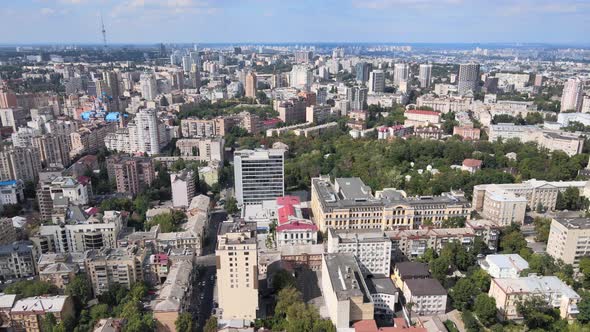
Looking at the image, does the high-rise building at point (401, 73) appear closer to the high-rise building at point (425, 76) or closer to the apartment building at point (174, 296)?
the high-rise building at point (425, 76)

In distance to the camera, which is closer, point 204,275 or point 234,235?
point 234,235

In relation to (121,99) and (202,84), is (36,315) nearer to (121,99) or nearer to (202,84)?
(121,99)

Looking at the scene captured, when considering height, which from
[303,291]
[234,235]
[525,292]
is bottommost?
[303,291]

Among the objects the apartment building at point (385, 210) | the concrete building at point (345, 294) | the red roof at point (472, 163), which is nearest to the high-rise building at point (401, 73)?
the red roof at point (472, 163)

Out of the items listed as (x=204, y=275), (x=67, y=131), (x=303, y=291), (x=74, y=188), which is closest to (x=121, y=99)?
(x=67, y=131)

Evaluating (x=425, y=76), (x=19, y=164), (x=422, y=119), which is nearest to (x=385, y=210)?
(x=19, y=164)

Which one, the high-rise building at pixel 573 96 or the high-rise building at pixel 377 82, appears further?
the high-rise building at pixel 377 82
